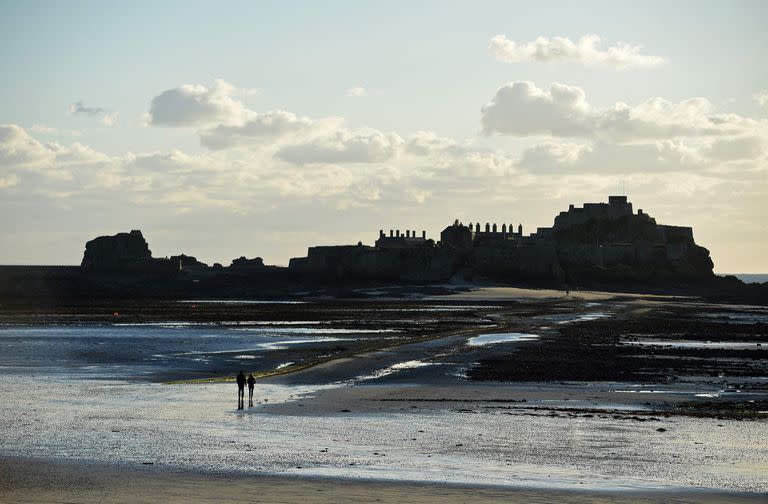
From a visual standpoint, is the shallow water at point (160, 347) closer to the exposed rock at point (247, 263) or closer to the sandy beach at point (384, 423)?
the sandy beach at point (384, 423)

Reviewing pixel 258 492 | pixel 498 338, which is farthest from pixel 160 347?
pixel 258 492

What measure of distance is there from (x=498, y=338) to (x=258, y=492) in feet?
121

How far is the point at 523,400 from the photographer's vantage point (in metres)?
27.8

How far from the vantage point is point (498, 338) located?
52781mm

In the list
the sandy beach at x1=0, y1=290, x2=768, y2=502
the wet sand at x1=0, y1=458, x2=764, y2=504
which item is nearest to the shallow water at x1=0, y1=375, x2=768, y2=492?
the sandy beach at x1=0, y1=290, x2=768, y2=502

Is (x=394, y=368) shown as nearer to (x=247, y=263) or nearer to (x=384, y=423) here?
(x=384, y=423)

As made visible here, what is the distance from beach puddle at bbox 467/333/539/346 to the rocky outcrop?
368ft

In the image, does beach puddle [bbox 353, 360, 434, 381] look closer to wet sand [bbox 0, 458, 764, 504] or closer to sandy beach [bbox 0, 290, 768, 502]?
sandy beach [bbox 0, 290, 768, 502]

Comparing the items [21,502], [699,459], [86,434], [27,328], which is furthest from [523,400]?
[27,328]

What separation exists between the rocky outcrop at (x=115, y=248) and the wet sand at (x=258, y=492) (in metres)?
146

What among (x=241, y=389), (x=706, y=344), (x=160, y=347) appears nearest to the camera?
(x=241, y=389)

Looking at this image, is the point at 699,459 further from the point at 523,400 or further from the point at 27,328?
the point at 27,328

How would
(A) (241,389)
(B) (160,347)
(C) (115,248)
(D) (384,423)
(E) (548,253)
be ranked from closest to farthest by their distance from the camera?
(D) (384,423), (A) (241,389), (B) (160,347), (E) (548,253), (C) (115,248)

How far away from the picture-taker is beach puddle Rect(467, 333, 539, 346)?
49513mm
